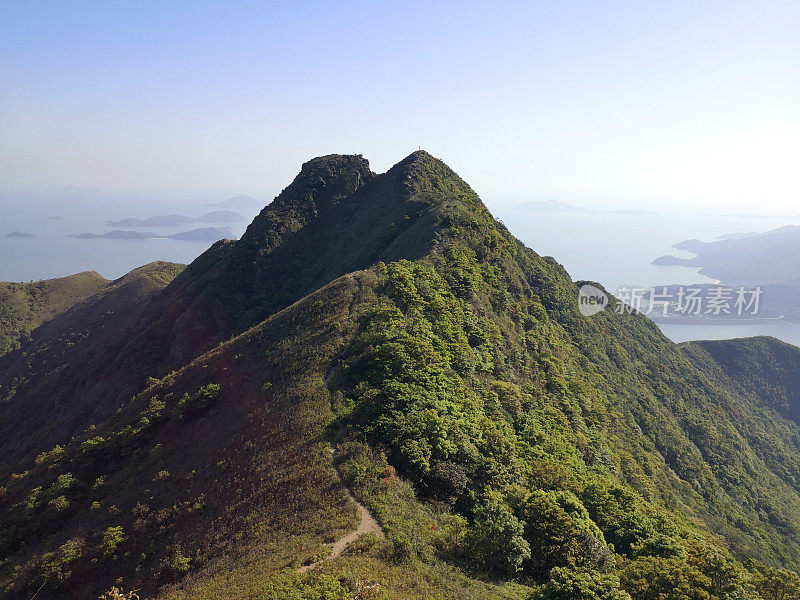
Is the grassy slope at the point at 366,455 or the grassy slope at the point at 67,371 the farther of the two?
the grassy slope at the point at 67,371

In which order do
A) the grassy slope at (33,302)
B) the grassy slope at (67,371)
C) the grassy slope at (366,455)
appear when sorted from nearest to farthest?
the grassy slope at (366,455)
the grassy slope at (67,371)
the grassy slope at (33,302)

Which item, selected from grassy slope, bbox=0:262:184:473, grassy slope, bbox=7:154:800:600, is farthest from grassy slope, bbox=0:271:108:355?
grassy slope, bbox=7:154:800:600

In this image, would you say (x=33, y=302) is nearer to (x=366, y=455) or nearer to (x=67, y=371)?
(x=67, y=371)

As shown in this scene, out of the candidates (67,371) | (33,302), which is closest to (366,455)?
(67,371)

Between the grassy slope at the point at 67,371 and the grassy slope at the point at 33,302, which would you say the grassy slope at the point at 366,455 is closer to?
the grassy slope at the point at 67,371

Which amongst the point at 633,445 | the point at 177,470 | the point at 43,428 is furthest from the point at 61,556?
the point at 633,445

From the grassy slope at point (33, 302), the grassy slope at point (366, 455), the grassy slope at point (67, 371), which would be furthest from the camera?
the grassy slope at point (33, 302)

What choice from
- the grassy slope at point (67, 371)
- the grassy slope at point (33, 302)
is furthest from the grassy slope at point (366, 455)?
the grassy slope at point (33, 302)

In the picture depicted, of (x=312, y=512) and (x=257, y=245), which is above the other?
(x=257, y=245)

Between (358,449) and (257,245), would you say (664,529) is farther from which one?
(257,245)
